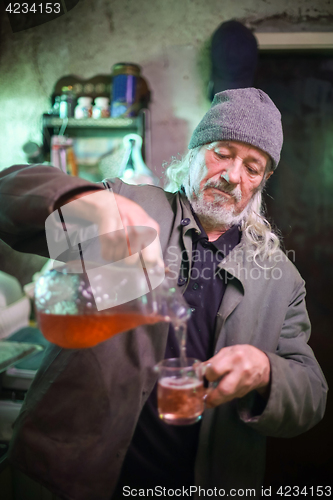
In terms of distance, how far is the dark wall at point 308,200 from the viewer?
236 cm

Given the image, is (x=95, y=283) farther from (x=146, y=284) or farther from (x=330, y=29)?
(x=330, y=29)

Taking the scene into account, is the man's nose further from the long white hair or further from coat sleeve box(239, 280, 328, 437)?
coat sleeve box(239, 280, 328, 437)

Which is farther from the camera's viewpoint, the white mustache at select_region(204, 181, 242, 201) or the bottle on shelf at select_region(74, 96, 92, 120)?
the bottle on shelf at select_region(74, 96, 92, 120)

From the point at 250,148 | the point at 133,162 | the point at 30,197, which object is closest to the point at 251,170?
the point at 250,148

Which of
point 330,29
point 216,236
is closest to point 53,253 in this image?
point 216,236

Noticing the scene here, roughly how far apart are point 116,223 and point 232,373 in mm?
472

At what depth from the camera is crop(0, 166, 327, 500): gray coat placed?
94cm

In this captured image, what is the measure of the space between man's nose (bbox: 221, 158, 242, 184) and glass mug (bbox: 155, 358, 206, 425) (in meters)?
0.72

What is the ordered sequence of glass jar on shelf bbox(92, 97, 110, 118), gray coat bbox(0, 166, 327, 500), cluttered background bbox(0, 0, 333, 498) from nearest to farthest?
gray coat bbox(0, 166, 327, 500) → glass jar on shelf bbox(92, 97, 110, 118) → cluttered background bbox(0, 0, 333, 498)

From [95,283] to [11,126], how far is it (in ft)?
7.38

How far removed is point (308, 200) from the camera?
2.40 meters

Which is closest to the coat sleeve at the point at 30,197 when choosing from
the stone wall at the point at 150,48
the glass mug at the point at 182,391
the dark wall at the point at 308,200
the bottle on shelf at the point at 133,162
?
the glass mug at the point at 182,391

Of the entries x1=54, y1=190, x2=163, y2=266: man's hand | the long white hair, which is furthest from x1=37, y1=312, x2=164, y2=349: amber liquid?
the long white hair

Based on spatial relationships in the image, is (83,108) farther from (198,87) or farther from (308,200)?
(308,200)
